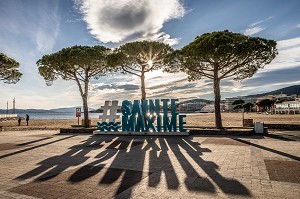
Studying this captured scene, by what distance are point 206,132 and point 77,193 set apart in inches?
593

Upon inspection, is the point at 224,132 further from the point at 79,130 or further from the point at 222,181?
the point at 79,130

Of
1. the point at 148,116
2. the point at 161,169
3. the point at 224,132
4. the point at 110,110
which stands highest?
the point at 110,110

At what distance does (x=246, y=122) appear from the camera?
26141 mm

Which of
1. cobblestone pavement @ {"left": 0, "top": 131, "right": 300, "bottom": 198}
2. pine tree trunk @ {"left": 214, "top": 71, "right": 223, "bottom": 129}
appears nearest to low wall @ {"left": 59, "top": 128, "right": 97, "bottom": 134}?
cobblestone pavement @ {"left": 0, "top": 131, "right": 300, "bottom": 198}

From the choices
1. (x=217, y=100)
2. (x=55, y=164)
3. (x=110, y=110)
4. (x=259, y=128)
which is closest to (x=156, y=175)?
(x=55, y=164)

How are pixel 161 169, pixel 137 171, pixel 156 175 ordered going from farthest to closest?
pixel 161 169 < pixel 137 171 < pixel 156 175

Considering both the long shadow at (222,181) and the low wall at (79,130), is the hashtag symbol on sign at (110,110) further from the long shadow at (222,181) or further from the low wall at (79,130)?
the long shadow at (222,181)

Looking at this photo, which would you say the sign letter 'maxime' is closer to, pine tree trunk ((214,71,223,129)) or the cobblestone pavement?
pine tree trunk ((214,71,223,129))

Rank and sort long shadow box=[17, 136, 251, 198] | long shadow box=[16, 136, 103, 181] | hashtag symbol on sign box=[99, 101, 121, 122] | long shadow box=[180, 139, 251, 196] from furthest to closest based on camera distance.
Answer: hashtag symbol on sign box=[99, 101, 121, 122] → long shadow box=[16, 136, 103, 181] → long shadow box=[17, 136, 251, 198] → long shadow box=[180, 139, 251, 196]

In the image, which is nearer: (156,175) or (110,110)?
(156,175)

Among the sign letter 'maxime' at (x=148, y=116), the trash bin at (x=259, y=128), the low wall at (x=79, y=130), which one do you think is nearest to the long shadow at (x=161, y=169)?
the sign letter 'maxime' at (x=148, y=116)

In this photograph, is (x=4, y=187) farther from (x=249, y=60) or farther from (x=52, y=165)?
(x=249, y=60)

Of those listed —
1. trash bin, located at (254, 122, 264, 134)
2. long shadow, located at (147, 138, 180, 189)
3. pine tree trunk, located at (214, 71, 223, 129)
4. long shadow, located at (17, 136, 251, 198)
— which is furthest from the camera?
pine tree trunk, located at (214, 71, 223, 129)

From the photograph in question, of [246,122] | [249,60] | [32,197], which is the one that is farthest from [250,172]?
[246,122]
